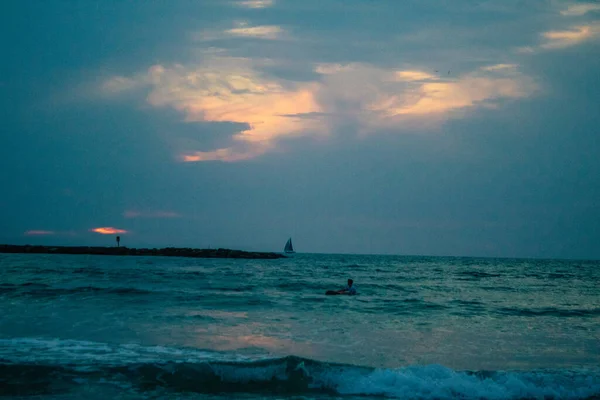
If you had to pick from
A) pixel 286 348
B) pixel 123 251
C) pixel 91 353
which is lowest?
pixel 123 251

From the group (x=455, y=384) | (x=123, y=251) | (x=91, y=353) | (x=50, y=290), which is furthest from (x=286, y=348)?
(x=123, y=251)

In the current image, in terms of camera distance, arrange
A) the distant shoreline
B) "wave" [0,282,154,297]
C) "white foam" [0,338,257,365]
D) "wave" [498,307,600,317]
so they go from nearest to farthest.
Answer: "white foam" [0,338,257,365] → "wave" [498,307,600,317] → "wave" [0,282,154,297] → the distant shoreline

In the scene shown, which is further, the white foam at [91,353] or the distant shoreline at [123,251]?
the distant shoreline at [123,251]

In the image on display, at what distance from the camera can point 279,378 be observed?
34.6 ft

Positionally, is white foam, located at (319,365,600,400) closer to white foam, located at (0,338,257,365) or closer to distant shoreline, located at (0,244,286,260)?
white foam, located at (0,338,257,365)

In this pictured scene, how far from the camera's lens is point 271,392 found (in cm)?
982

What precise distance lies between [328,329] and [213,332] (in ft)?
12.1

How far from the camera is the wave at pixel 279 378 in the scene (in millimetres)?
9836

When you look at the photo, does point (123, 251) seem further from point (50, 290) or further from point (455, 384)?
point (455, 384)

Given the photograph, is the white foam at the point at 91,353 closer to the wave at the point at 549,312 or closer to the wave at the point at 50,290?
the wave at the point at 50,290

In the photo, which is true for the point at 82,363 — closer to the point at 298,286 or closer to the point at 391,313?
the point at 391,313

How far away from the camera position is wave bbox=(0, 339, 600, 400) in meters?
9.84

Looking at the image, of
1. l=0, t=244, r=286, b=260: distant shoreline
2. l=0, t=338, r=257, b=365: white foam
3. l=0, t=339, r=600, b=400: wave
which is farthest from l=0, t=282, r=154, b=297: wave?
l=0, t=244, r=286, b=260: distant shoreline

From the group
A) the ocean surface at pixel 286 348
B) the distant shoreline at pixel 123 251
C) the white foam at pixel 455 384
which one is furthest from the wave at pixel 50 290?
the distant shoreline at pixel 123 251
